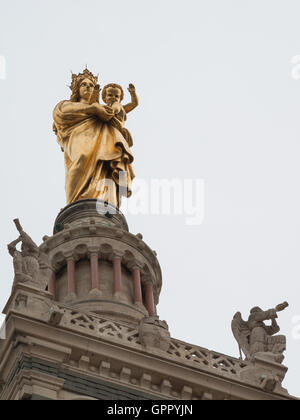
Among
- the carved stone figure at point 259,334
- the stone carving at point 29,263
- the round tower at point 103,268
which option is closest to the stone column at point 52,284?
the round tower at point 103,268

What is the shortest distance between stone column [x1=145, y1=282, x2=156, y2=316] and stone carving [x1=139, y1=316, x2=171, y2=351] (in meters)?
6.63

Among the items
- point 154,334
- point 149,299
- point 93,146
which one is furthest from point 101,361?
point 93,146

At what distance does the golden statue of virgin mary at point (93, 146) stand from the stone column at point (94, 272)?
4824 millimetres

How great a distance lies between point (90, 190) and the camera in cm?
5434

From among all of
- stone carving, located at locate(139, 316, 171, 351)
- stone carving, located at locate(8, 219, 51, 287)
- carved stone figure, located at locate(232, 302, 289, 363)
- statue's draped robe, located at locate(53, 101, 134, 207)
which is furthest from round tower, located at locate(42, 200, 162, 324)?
stone carving, located at locate(139, 316, 171, 351)

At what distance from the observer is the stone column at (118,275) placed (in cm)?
4841

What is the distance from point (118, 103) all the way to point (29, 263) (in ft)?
56.5

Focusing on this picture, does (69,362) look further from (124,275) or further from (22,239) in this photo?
(124,275)

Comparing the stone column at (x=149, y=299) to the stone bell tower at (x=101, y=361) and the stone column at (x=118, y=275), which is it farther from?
the stone bell tower at (x=101, y=361)

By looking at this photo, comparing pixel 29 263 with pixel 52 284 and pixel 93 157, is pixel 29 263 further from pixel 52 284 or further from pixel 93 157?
pixel 93 157

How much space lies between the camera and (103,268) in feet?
163
